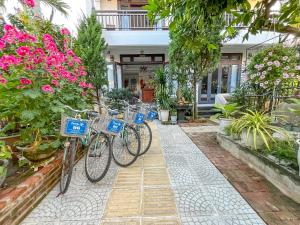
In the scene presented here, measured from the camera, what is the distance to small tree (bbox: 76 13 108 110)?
4973mm

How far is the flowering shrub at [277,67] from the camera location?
14.0 ft

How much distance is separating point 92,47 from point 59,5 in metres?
2.10

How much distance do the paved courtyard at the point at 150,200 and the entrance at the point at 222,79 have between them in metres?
5.97

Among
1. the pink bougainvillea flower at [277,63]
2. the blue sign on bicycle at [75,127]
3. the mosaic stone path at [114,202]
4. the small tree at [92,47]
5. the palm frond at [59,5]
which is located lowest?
the mosaic stone path at [114,202]

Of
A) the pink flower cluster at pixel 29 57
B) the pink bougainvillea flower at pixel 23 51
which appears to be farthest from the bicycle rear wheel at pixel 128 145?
the pink bougainvillea flower at pixel 23 51

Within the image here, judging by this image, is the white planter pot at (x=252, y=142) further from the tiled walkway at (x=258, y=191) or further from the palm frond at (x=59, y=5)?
the palm frond at (x=59, y=5)

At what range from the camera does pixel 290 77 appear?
14.0 feet

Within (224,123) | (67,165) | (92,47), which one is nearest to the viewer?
(67,165)

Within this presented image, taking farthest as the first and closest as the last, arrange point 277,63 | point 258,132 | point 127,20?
point 127,20 → point 277,63 → point 258,132

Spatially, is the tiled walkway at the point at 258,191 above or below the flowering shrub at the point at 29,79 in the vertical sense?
below

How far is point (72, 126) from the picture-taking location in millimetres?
1665

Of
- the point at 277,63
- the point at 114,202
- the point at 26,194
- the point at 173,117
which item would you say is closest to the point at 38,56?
the point at 26,194

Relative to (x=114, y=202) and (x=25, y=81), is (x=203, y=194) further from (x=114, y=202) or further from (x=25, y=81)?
(x=25, y=81)

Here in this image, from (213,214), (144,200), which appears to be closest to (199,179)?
(213,214)
